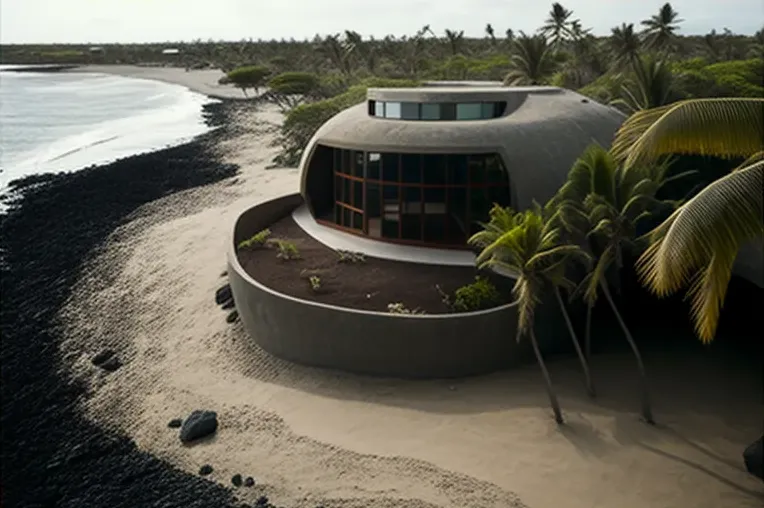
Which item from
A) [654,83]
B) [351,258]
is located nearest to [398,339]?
[351,258]

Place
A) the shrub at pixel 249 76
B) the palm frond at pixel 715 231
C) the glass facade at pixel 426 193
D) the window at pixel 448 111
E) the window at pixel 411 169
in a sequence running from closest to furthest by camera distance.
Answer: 1. the palm frond at pixel 715 231
2. the glass facade at pixel 426 193
3. the window at pixel 411 169
4. the window at pixel 448 111
5. the shrub at pixel 249 76

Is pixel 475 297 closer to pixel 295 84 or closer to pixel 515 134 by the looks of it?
pixel 515 134

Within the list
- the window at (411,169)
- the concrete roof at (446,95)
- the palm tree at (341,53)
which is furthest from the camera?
the palm tree at (341,53)

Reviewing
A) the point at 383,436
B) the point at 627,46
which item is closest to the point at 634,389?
the point at 383,436

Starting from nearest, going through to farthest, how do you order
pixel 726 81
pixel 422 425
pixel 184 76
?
1. pixel 422 425
2. pixel 726 81
3. pixel 184 76

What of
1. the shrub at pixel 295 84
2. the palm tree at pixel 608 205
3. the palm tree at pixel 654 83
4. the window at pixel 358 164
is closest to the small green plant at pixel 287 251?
the window at pixel 358 164

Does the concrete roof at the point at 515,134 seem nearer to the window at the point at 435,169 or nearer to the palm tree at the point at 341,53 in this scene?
the window at the point at 435,169
